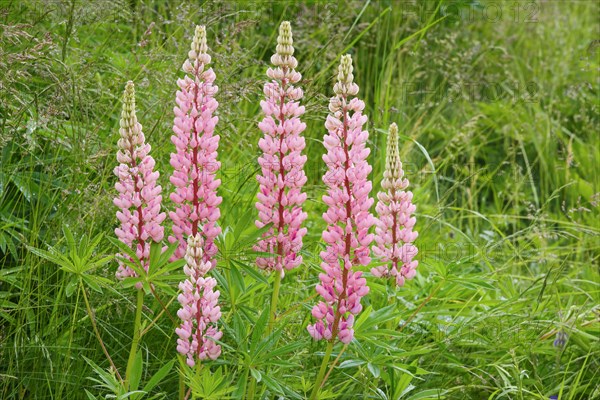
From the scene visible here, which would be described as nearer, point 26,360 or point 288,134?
point 288,134

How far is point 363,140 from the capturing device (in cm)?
200

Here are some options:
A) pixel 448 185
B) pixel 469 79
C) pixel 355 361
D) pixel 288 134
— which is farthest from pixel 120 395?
pixel 469 79

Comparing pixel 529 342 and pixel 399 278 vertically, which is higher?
pixel 399 278

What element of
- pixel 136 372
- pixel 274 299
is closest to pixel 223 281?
pixel 274 299

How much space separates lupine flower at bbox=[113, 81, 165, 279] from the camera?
1995 mm

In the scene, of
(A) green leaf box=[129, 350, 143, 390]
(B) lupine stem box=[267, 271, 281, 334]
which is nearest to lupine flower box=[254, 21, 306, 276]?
(B) lupine stem box=[267, 271, 281, 334]

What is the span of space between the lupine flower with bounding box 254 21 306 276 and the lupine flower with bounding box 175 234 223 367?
0.63 feet

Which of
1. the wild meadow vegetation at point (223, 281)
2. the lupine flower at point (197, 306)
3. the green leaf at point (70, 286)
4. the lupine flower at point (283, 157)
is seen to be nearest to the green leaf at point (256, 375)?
the wild meadow vegetation at point (223, 281)

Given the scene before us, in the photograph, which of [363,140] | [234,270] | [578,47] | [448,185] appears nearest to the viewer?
[363,140]

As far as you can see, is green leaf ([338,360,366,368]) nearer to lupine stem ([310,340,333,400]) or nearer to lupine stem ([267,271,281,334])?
lupine stem ([310,340,333,400])

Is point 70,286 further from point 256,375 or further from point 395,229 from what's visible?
point 395,229

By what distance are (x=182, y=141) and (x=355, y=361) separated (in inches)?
27.4

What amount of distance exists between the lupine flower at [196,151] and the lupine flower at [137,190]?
47 mm

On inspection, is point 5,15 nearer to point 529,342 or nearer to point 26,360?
point 26,360
